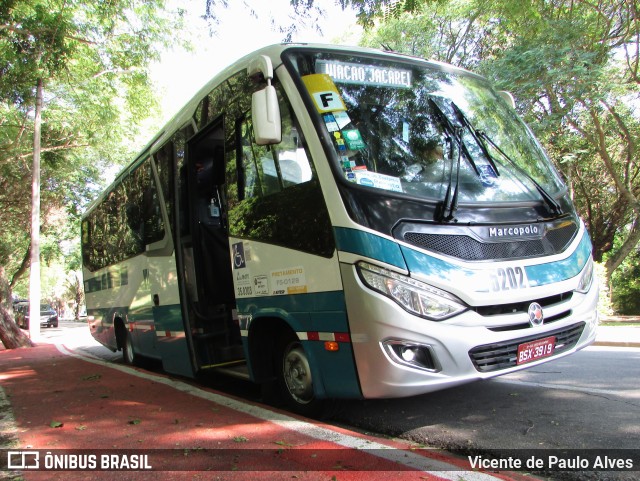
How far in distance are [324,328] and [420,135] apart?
1.73 meters

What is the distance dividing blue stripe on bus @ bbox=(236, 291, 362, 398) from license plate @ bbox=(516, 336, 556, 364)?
1.20m

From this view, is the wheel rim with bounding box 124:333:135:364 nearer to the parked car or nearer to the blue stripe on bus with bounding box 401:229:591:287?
the blue stripe on bus with bounding box 401:229:591:287

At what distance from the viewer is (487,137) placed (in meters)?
4.48

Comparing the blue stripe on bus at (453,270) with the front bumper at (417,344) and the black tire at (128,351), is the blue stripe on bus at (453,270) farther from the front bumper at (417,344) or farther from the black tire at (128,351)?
the black tire at (128,351)

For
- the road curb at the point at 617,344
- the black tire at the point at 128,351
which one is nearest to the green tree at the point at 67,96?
the black tire at the point at 128,351

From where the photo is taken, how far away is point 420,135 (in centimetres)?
419

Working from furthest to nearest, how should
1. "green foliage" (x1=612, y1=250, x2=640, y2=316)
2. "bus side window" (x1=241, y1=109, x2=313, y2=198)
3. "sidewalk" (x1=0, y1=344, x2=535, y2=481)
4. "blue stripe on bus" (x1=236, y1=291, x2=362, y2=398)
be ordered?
"green foliage" (x1=612, y1=250, x2=640, y2=316) → "bus side window" (x1=241, y1=109, x2=313, y2=198) → "blue stripe on bus" (x1=236, y1=291, x2=362, y2=398) → "sidewalk" (x1=0, y1=344, x2=535, y2=481)

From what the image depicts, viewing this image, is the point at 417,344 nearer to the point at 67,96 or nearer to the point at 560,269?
the point at 560,269

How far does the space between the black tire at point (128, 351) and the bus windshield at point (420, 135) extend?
249 inches

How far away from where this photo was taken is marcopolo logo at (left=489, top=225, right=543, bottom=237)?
Answer: 3816mm

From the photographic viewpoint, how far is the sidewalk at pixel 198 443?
10.4ft

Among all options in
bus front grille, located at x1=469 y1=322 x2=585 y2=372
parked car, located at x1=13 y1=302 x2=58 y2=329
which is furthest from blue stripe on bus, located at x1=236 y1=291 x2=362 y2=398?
parked car, located at x1=13 y1=302 x2=58 y2=329

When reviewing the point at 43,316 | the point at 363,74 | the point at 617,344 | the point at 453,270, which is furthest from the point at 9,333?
the point at 43,316

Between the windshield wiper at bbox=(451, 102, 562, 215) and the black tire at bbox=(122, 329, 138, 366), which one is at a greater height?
the windshield wiper at bbox=(451, 102, 562, 215)
